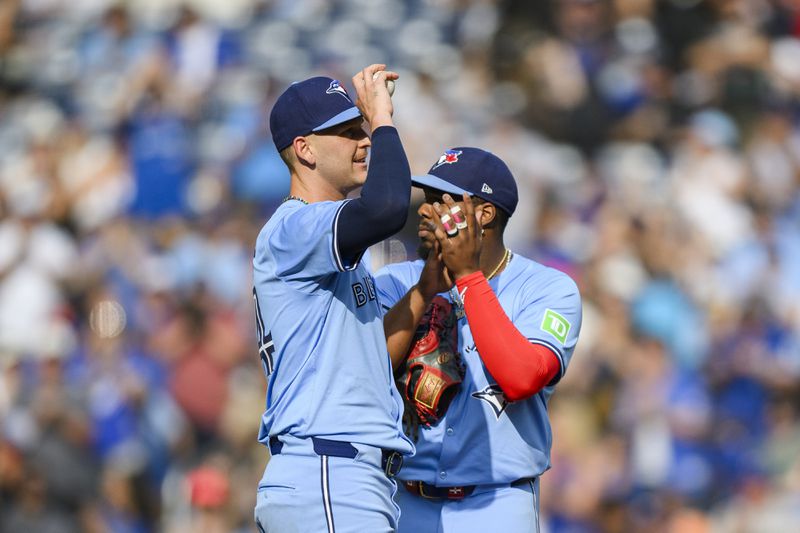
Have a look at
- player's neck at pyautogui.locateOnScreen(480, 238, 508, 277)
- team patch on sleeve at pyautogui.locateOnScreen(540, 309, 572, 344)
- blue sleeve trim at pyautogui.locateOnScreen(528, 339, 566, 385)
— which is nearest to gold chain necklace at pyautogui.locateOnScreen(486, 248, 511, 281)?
player's neck at pyautogui.locateOnScreen(480, 238, 508, 277)

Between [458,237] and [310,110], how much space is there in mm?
638

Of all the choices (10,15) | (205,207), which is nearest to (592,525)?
(205,207)

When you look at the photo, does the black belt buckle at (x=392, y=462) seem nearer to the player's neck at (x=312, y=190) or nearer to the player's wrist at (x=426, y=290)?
the player's wrist at (x=426, y=290)

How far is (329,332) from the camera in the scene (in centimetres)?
376

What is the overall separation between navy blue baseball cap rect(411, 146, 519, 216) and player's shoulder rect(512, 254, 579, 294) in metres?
0.22

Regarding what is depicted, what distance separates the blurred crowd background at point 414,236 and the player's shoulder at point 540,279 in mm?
2180

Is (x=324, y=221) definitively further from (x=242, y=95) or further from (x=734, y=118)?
(x=242, y=95)

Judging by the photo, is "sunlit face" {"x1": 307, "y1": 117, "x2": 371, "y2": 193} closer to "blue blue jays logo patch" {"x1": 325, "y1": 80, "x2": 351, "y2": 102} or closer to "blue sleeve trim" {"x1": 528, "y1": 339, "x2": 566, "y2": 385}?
"blue blue jays logo patch" {"x1": 325, "y1": 80, "x2": 351, "y2": 102}

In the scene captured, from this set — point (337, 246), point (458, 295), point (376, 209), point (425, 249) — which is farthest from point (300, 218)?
point (458, 295)

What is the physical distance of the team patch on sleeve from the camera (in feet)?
13.8

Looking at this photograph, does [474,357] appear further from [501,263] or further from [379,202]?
[379,202]

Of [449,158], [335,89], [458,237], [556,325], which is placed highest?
[335,89]

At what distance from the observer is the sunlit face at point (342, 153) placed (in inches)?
155

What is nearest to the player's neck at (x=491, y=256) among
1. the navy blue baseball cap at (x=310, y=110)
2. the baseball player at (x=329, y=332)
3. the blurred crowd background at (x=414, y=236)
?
the baseball player at (x=329, y=332)
